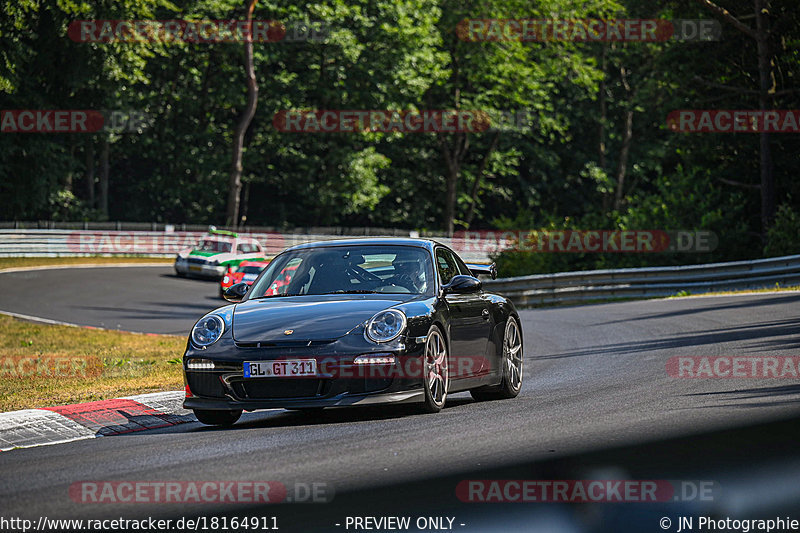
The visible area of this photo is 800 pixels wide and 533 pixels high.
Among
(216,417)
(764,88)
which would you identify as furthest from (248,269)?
(216,417)

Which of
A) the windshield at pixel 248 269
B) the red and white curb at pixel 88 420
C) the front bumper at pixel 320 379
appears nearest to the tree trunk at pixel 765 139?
the windshield at pixel 248 269

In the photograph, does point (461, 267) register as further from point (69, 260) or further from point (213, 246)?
point (69, 260)

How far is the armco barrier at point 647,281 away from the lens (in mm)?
24570

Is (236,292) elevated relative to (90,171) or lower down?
lower down

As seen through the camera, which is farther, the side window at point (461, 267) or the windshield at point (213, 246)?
the windshield at point (213, 246)

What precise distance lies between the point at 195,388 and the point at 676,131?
26384 mm

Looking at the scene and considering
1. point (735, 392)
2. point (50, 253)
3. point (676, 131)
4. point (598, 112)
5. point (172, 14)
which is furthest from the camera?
point (598, 112)

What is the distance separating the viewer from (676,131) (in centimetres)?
3262

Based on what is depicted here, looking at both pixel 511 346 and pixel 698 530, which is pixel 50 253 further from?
pixel 698 530

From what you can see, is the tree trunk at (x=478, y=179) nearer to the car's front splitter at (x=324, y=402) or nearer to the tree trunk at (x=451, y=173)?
the tree trunk at (x=451, y=173)

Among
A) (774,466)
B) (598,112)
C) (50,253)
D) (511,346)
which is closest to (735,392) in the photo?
(511,346)

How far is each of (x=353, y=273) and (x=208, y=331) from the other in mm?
1462

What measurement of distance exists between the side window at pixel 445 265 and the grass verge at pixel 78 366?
3053mm

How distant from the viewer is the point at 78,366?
558 inches
